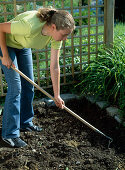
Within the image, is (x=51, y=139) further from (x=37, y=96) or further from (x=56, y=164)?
(x=37, y=96)

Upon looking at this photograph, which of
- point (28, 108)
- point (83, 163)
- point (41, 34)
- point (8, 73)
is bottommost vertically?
point (83, 163)

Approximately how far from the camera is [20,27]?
2.46 meters

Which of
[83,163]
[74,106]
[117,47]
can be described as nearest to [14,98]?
[83,163]

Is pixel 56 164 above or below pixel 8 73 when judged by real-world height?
below

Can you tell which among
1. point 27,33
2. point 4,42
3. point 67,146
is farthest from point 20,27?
point 67,146

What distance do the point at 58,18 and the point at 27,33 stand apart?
32cm

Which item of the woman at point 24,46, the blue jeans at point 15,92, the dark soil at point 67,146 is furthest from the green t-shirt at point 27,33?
the dark soil at point 67,146

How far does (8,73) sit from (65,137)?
39.2 inches

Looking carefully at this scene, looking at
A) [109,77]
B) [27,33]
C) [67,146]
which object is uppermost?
[27,33]

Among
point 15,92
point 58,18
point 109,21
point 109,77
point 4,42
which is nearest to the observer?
point 58,18

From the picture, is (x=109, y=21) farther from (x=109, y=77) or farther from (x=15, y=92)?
(x=15, y=92)

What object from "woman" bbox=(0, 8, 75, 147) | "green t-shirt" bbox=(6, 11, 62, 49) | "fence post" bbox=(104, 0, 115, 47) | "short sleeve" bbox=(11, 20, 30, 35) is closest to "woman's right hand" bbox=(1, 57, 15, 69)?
"woman" bbox=(0, 8, 75, 147)

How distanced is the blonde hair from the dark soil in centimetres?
126

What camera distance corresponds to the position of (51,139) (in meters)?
3.12
